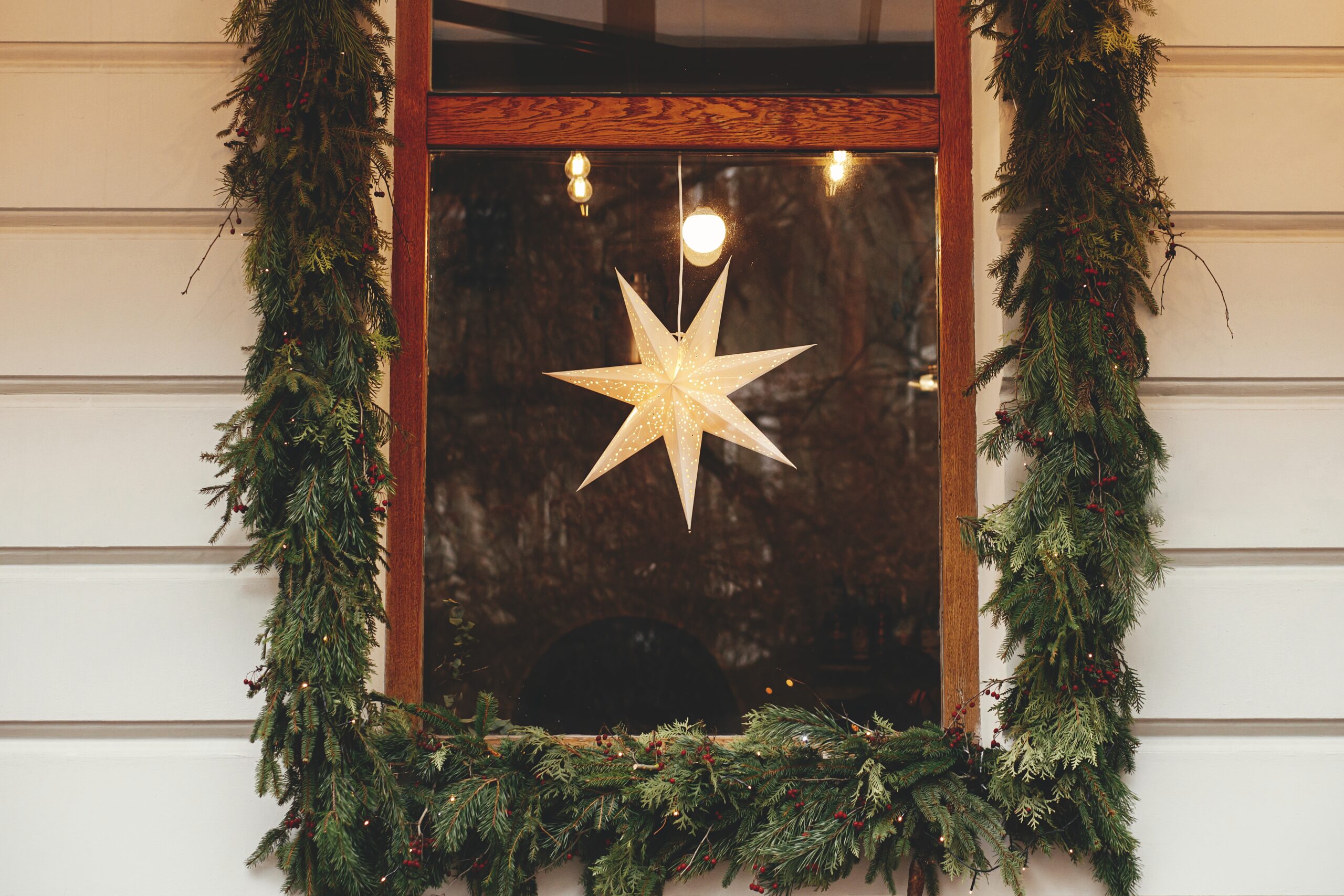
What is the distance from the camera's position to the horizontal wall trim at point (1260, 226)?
7.89ft

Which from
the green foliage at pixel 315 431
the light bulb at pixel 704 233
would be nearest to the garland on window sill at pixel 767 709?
the green foliage at pixel 315 431

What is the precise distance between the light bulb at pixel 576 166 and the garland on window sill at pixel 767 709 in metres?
0.45

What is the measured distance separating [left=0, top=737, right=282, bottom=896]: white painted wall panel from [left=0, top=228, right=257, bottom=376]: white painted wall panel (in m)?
0.90

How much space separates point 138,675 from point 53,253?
102cm

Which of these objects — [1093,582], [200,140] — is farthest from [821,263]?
[200,140]

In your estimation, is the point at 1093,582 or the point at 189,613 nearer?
the point at 1093,582

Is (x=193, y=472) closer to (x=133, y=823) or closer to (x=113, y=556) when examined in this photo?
(x=113, y=556)

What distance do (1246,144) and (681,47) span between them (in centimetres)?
139

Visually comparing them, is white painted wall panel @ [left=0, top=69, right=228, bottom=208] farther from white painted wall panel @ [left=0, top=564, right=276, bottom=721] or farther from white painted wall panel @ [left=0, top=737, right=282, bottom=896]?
white painted wall panel @ [left=0, top=737, right=282, bottom=896]

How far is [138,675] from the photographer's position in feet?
7.59

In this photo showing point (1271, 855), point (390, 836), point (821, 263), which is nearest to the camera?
point (390, 836)

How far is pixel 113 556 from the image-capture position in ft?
7.70

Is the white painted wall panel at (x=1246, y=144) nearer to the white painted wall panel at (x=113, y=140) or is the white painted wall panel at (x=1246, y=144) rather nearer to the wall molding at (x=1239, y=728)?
the wall molding at (x=1239, y=728)

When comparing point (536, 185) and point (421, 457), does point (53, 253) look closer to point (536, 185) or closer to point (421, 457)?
point (421, 457)
